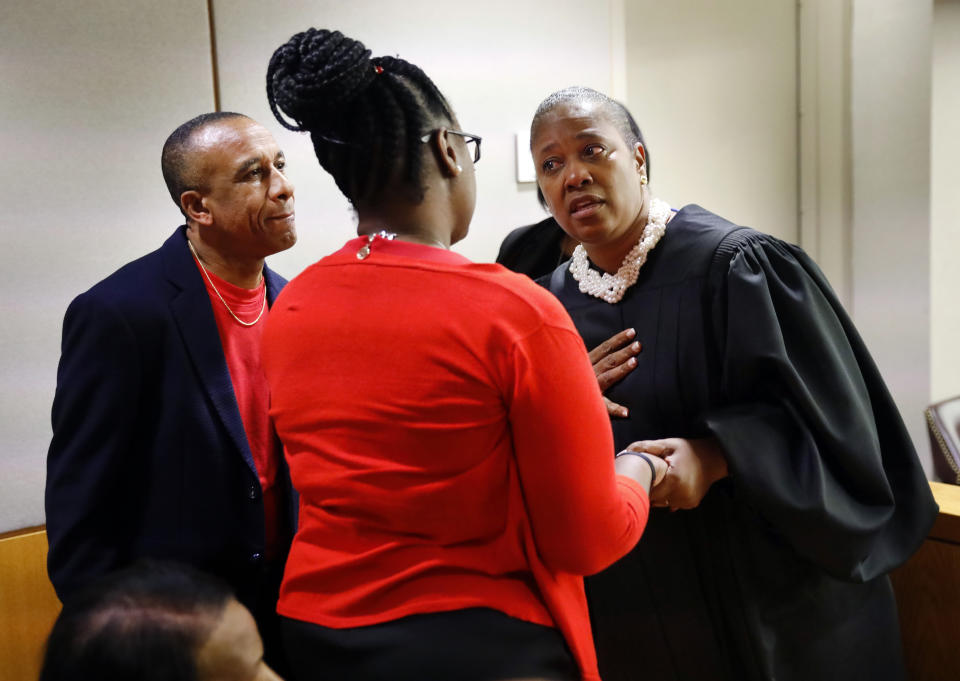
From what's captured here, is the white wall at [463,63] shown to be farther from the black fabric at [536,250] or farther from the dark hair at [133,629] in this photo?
the dark hair at [133,629]

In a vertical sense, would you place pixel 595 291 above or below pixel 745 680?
above

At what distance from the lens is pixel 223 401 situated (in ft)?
4.75

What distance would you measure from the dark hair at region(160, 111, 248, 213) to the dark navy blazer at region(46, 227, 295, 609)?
0.18 m

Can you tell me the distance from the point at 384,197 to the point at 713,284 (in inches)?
25.1

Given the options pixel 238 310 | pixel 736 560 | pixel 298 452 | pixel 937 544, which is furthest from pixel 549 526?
pixel 937 544

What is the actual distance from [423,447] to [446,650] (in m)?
0.21

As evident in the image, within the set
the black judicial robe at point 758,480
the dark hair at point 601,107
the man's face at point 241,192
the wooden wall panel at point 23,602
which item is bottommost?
the wooden wall panel at point 23,602

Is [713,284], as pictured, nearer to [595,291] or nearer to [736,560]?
[595,291]

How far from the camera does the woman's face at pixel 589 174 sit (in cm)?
147

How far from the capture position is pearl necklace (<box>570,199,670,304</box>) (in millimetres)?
1487

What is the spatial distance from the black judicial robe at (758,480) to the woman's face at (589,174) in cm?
9

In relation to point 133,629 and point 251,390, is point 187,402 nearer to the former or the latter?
point 251,390

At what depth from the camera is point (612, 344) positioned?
1464mm

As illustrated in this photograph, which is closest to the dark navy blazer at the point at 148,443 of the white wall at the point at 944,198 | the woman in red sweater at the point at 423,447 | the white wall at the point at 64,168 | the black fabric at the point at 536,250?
the woman in red sweater at the point at 423,447
